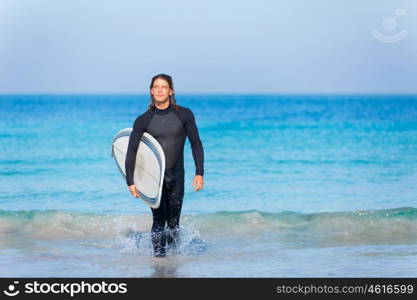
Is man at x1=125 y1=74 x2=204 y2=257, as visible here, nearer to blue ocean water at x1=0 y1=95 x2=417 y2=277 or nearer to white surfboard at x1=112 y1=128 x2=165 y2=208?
white surfboard at x1=112 y1=128 x2=165 y2=208

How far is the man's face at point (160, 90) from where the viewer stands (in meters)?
6.82

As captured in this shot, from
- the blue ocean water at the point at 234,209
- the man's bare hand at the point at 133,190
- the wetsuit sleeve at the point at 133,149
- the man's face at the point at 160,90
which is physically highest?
the man's face at the point at 160,90

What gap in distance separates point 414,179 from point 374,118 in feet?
65.8

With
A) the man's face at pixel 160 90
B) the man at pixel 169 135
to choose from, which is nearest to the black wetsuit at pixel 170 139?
the man at pixel 169 135

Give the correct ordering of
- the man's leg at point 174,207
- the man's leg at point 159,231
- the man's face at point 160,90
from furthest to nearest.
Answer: the man's leg at point 159,231 → the man's leg at point 174,207 → the man's face at point 160,90

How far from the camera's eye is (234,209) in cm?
1139

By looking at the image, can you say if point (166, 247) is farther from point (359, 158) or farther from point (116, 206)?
point (359, 158)

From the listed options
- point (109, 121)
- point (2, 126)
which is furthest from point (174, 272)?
point (109, 121)

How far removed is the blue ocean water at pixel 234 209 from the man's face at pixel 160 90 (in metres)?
1.15

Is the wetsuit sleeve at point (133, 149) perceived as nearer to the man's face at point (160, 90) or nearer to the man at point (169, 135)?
the man at point (169, 135)

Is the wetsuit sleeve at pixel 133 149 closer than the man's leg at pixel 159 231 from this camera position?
Yes

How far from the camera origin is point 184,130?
23.0 ft

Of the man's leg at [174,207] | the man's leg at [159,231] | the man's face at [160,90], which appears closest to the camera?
the man's face at [160,90]

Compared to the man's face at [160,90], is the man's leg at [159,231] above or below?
below
